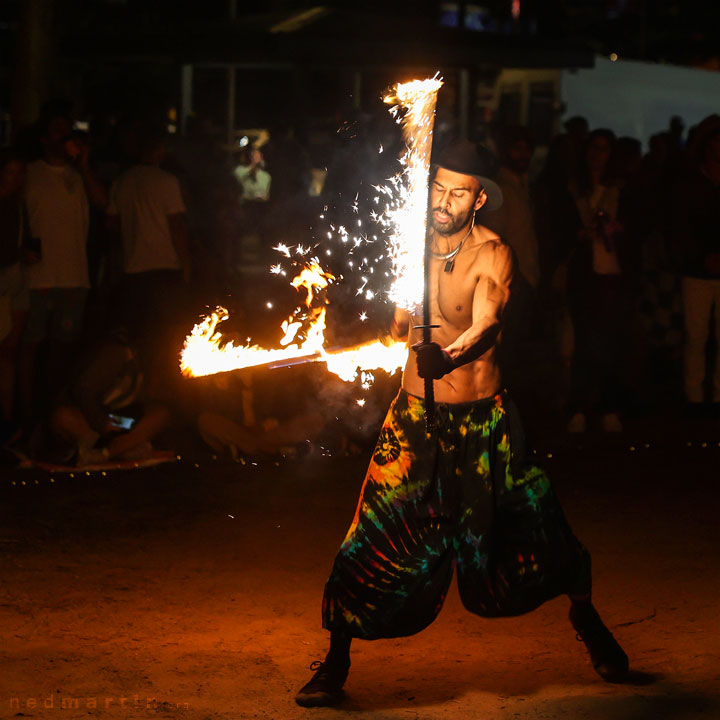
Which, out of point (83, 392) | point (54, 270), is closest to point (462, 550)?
point (83, 392)

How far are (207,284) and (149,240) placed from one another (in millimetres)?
686

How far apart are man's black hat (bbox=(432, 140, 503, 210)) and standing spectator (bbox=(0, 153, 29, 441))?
460 centimetres

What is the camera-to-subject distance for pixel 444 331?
4754mm

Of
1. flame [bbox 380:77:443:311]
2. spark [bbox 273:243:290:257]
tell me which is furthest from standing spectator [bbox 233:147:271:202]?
flame [bbox 380:77:443:311]

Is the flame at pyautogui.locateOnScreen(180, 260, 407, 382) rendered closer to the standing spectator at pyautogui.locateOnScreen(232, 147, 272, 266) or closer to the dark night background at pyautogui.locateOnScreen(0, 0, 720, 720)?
the dark night background at pyautogui.locateOnScreen(0, 0, 720, 720)

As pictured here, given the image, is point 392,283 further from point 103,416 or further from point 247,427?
point 247,427

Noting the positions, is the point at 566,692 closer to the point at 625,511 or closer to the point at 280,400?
the point at 625,511

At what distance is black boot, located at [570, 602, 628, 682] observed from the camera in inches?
187

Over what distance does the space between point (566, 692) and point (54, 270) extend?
17.0 ft

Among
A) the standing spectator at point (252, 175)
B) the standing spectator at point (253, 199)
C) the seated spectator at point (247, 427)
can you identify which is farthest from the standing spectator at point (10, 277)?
the standing spectator at point (252, 175)

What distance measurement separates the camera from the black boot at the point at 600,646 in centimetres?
475

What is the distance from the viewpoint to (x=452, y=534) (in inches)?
184

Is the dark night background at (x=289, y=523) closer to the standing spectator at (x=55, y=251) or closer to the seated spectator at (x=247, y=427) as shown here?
the seated spectator at (x=247, y=427)

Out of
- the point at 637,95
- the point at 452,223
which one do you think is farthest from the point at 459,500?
the point at 637,95
